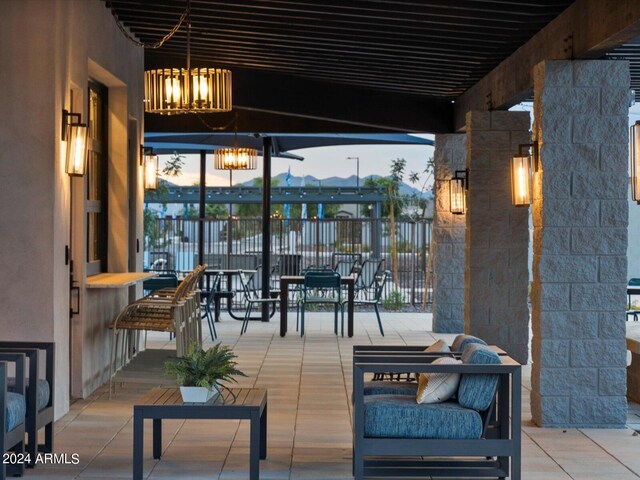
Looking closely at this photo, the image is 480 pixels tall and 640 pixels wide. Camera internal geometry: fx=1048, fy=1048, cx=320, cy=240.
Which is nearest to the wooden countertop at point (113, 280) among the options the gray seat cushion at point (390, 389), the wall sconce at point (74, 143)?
the wall sconce at point (74, 143)

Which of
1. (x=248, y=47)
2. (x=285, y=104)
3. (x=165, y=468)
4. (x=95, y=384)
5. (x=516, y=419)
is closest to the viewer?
(x=516, y=419)

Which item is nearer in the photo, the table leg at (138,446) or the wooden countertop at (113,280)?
the table leg at (138,446)

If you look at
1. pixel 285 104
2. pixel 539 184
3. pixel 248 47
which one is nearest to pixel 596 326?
pixel 539 184

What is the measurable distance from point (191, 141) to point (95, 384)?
713cm

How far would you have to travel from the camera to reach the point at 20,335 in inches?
271

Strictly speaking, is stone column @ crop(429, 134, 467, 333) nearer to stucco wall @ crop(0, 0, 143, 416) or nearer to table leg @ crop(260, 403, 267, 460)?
stucco wall @ crop(0, 0, 143, 416)

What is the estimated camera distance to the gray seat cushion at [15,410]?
16.7 ft

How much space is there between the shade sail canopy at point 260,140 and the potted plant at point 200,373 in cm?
914

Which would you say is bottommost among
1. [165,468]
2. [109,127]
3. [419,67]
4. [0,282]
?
[165,468]

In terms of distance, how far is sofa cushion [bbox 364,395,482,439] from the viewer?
5.17 m

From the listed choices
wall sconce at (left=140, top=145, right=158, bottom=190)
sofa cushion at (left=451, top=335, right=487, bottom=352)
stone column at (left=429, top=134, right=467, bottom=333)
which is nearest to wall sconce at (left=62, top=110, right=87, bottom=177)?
sofa cushion at (left=451, top=335, right=487, bottom=352)

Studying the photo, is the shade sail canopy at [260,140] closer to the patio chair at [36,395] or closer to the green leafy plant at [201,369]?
the patio chair at [36,395]

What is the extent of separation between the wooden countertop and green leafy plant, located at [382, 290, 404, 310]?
7710 millimetres

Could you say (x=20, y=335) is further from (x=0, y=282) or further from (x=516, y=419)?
(x=516, y=419)
